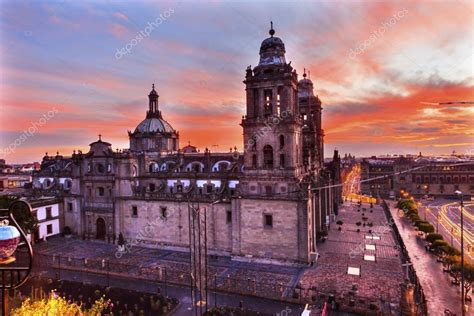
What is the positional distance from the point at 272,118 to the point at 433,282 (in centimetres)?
2370

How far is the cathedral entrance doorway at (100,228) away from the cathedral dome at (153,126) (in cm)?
1640

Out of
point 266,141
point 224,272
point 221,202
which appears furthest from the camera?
point 221,202

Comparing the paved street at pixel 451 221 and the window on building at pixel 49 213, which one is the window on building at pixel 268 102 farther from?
the window on building at pixel 49 213

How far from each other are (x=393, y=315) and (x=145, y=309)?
1947cm

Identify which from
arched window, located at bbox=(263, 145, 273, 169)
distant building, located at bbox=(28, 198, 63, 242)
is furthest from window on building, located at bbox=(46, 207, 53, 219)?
arched window, located at bbox=(263, 145, 273, 169)

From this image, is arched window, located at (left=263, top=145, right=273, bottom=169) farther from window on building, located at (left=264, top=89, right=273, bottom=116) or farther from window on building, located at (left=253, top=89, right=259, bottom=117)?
window on building, located at (left=253, top=89, right=259, bottom=117)

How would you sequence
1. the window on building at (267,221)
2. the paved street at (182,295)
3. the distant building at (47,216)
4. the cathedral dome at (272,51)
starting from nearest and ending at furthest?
the paved street at (182,295) → the window on building at (267,221) → the cathedral dome at (272,51) → the distant building at (47,216)

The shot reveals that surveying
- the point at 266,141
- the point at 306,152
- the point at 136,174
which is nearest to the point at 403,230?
the point at 306,152

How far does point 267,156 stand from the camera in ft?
127

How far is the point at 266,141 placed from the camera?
126 feet

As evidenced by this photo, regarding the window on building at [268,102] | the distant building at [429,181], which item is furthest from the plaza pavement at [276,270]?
the distant building at [429,181]

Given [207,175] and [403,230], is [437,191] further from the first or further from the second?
[207,175]

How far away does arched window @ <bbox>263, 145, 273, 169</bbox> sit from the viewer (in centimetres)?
3834

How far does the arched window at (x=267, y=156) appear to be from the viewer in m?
38.3
